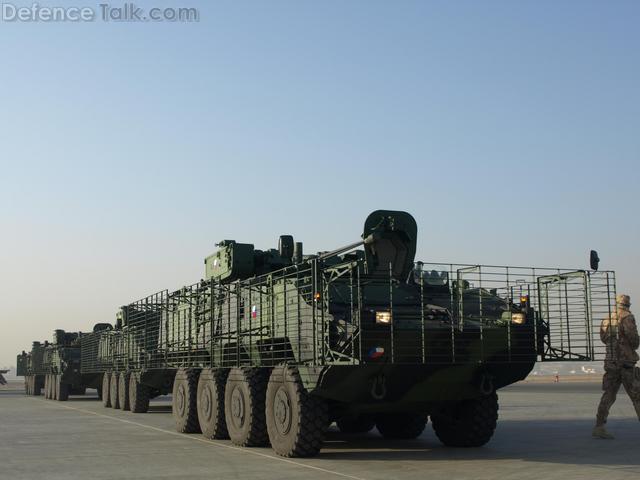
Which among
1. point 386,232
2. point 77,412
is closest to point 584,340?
point 386,232

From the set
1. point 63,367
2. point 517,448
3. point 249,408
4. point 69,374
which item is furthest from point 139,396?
point 517,448

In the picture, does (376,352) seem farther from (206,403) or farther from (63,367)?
(63,367)

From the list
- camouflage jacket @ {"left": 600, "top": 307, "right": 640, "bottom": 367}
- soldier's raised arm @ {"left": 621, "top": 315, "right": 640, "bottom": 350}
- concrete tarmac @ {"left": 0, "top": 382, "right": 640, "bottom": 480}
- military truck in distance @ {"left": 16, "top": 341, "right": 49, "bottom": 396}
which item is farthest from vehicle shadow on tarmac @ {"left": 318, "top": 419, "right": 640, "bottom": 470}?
military truck in distance @ {"left": 16, "top": 341, "right": 49, "bottom": 396}

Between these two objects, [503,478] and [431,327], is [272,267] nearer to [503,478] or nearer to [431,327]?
[431,327]

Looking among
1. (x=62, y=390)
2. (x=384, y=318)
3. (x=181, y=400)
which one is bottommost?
(x=62, y=390)

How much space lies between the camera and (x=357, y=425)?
15.4 metres

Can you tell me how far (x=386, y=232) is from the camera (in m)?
12.6

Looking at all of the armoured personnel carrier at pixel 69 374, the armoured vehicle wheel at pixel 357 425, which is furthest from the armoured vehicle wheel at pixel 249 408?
A: the armoured personnel carrier at pixel 69 374

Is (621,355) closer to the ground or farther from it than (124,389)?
farther from it

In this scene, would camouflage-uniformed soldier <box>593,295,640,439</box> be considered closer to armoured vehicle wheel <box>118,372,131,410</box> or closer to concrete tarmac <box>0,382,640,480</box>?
concrete tarmac <box>0,382,640,480</box>

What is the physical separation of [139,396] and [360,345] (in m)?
13.2

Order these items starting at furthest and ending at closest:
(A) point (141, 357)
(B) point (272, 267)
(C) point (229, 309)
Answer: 1. (A) point (141, 357)
2. (B) point (272, 267)
3. (C) point (229, 309)

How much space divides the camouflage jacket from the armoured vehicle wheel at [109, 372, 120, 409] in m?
15.2

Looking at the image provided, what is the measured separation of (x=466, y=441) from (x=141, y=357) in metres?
10.4
